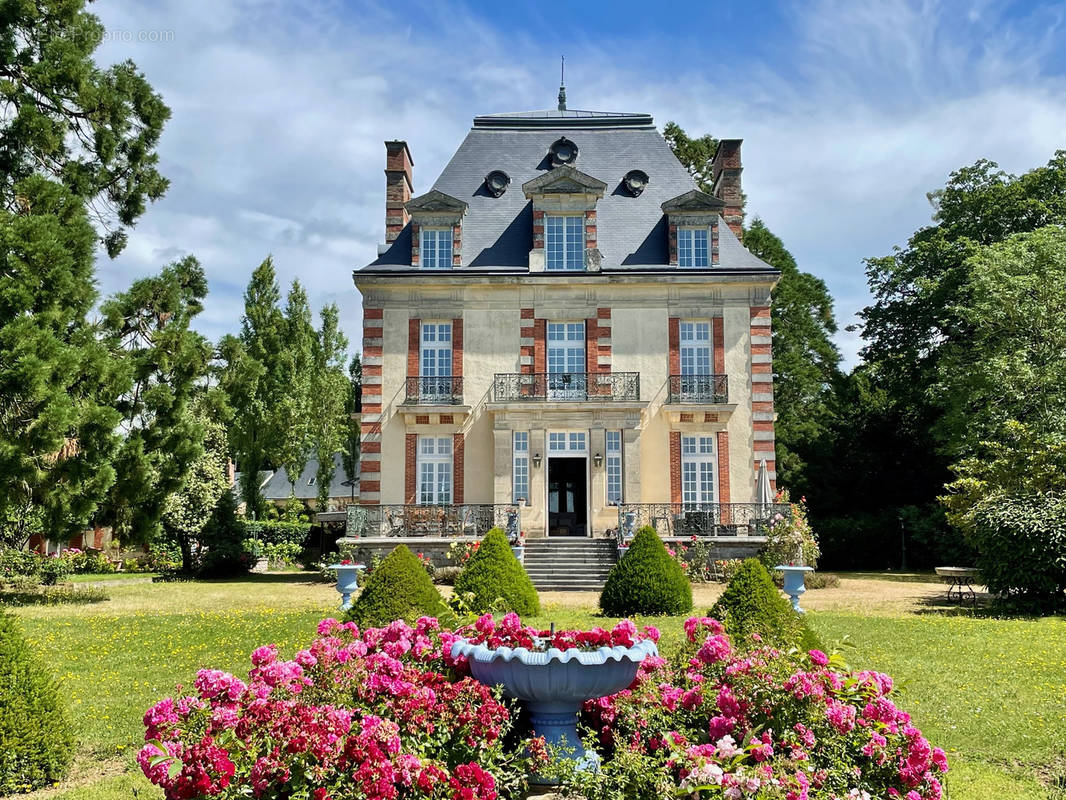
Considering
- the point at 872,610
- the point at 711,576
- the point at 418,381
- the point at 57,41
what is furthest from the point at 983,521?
the point at 57,41

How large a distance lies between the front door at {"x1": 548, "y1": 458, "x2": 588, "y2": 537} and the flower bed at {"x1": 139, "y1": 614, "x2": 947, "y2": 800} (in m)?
18.9

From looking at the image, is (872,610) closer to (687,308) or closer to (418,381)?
(687,308)

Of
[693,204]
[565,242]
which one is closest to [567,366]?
[565,242]

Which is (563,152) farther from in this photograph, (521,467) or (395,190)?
(521,467)

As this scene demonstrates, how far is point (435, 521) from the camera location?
77.5ft

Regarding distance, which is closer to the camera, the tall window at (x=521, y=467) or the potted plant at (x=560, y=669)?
the potted plant at (x=560, y=669)

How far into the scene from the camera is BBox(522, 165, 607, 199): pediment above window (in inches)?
987

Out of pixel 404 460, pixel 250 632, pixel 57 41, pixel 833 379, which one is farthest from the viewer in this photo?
pixel 833 379

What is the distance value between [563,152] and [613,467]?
1039cm

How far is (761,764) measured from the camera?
5.01 m

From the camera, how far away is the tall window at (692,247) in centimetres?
2528

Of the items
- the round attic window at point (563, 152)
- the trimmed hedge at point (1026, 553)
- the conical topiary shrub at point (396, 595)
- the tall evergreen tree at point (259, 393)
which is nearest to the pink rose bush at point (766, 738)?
the conical topiary shrub at point (396, 595)

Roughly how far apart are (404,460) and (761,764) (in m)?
20.4

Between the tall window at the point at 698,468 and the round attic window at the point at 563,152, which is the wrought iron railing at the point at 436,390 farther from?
the round attic window at the point at 563,152
